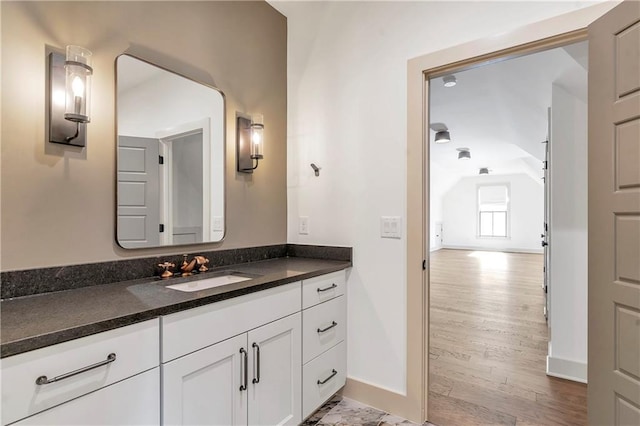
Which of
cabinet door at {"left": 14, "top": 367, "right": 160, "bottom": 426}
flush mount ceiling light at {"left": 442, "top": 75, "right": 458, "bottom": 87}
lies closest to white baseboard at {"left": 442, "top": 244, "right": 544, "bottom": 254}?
flush mount ceiling light at {"left": 442, "top": 75, "right": 458, "bottom": 87}

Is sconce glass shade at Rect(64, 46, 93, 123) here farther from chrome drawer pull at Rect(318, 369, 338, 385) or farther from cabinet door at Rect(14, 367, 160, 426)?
chrome drawer pull at Rect(318, 369, 338, 385)

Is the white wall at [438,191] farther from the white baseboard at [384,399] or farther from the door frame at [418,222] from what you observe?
the white baseboard at [384,399]

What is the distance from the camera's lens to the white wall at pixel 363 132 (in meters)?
1.94

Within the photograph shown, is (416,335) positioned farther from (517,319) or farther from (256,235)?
(517,319)

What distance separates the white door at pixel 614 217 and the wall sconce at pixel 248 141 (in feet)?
5.78

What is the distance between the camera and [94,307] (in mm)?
1063

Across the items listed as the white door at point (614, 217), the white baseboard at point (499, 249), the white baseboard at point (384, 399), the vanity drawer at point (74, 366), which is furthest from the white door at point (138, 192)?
the white baseboard at point (499, 249)

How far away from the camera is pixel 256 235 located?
7.22 feet

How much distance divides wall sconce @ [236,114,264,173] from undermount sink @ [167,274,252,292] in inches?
28.0

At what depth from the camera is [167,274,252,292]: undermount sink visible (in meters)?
1.54

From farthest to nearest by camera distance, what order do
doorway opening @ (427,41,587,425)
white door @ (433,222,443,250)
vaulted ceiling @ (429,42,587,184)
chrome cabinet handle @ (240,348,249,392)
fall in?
white door @ (433,222,443,250)
vaulted ceiling @ (429,42,587,184)
doorway opening @ (427,41,587,425)
chrome cabinet handle @ (240,348,249,392)

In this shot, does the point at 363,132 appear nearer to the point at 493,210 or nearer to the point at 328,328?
the point at 328,328

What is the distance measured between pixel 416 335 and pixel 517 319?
249cm

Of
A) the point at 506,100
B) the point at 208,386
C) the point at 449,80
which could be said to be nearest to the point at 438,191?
the point at 506,100
